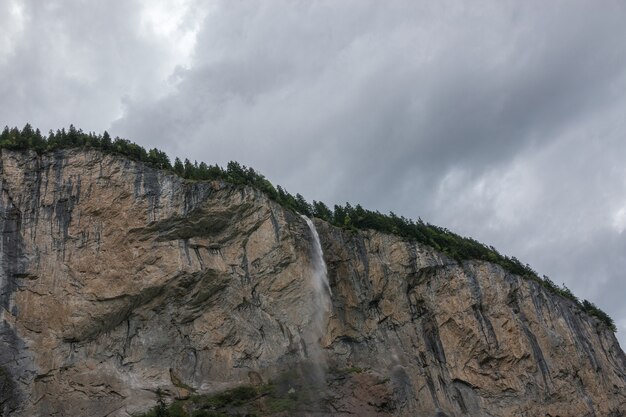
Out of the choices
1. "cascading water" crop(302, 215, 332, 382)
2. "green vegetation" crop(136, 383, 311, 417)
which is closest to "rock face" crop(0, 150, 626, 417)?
"cascading water" crop(302, 215, 332, 382)

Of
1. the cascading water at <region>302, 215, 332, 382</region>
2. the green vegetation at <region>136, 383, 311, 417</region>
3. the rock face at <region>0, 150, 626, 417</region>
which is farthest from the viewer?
the cascading water at <region>302, 215, 332, 382</region>

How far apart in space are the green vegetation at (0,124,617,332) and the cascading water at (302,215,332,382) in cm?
429

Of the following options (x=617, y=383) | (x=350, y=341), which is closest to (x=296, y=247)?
(x=350, y=341)

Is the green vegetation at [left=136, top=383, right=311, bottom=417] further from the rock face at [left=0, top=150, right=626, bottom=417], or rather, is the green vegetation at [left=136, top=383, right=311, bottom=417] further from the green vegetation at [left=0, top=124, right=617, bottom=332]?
the green vegetation at [left=0, top=124, right=617, bottom=332]

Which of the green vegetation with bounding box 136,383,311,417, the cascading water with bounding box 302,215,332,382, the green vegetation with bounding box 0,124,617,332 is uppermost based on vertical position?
the green vegetation with bounding box 0,124,617,332

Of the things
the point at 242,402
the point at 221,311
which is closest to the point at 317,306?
the point at 221,311

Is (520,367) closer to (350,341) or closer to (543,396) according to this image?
(543,396)

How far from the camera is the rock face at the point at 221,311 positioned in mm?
36594

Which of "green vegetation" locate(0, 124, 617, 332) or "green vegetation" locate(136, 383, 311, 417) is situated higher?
"green vegetation" locate(0, 124, 617, 332)

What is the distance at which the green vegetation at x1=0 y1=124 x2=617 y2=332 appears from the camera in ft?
143

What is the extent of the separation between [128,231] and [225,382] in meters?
12.0

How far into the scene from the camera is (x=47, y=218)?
4009 cm

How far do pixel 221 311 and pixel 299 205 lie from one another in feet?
46.2

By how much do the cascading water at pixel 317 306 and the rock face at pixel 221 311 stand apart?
1.18ft
